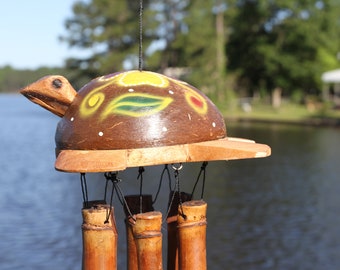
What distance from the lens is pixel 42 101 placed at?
349 cm

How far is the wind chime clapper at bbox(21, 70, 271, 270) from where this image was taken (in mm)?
3168

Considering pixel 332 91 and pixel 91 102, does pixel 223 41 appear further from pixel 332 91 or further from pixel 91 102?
pixel 91 102

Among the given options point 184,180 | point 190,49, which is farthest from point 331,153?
point 190,49

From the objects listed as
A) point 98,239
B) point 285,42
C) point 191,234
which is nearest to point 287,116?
point 285,42

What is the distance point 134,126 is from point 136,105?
0.12 metres

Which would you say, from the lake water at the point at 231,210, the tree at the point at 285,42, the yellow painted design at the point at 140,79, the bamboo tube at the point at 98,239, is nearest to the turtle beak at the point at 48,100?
the yellow painted design at the point at 140,79

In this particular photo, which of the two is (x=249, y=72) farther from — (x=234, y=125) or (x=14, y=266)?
(x=14, y=266)

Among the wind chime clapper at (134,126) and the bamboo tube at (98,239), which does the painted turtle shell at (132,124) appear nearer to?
the wind chime clapper at (134,126)

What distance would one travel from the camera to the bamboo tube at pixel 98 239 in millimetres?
3307

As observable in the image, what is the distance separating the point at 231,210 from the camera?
14.6m

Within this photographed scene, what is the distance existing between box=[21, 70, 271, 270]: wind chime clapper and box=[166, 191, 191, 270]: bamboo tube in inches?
5.2

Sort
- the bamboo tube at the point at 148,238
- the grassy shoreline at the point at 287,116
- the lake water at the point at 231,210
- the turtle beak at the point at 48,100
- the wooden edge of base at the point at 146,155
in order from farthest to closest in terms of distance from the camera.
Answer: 1. the grassy shoreline at the point at 287,116
2. the lake water at the point at 231,210
3. the turtle beak at the point at 48,100
4. the bamboo tube at the point at 148,238
5. the wooden edge of base at the point at 146,155

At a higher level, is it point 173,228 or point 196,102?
point 196,102

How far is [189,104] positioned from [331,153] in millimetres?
21701
